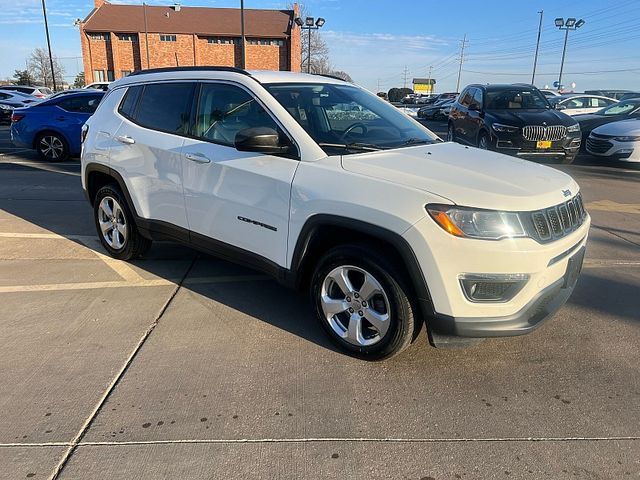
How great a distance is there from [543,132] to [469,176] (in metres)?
8.36

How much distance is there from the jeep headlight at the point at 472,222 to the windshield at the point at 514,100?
937cm

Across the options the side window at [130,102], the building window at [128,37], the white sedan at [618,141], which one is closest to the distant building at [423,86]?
the building window at [128,37]

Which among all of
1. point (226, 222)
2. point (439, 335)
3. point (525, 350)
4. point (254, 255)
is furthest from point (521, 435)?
point (226, 222)

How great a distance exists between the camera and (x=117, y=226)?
198 inches

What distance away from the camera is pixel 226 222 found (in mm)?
3770

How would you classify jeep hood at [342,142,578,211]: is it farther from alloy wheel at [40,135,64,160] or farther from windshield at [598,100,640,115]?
windshield at [598,100,640,115]

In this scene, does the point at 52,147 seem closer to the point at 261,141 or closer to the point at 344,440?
the point at 261,141

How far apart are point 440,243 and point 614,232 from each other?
15.5 feet

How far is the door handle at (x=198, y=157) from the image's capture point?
3.79 m

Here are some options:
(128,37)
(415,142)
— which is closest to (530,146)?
(415,142)

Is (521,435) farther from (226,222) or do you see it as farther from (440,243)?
(226,222)

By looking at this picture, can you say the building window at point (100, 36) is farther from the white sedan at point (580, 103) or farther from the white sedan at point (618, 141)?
the white sedan at point (618, 141)

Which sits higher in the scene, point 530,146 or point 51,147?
point 530,146

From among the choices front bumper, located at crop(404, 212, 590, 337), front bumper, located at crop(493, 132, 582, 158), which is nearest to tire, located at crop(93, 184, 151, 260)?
front bumper, located at crop(404, 212, 590, 337)
